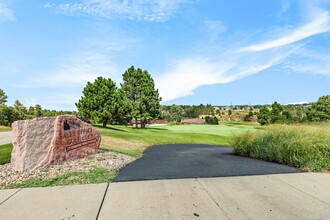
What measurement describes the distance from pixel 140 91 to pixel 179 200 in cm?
4020

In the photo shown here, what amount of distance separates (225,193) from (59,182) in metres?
3.99

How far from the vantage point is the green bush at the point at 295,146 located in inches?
312

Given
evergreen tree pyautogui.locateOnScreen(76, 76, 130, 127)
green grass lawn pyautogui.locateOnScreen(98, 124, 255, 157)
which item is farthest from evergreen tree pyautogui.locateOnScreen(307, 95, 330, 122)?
evergreen tree pyautogui.locateOnScreen(76, 76, 130, 127)

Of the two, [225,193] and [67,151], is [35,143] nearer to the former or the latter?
[67,151]

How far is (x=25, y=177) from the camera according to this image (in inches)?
275

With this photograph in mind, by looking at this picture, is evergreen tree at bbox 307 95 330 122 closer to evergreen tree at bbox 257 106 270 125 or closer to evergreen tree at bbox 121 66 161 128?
evergreen tree at bbox 257 106 270 125

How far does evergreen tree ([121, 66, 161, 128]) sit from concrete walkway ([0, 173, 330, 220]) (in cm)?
3779

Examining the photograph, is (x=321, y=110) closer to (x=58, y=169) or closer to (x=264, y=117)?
(x=264, y=117)

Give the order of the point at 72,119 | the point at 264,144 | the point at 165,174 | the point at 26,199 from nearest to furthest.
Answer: the point at 26,199 < the point at 165,174 < the point at 72,119 < the point at 264,144

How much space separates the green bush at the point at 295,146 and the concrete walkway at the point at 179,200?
5.39 feet

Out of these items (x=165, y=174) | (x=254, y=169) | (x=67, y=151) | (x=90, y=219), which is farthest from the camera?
(x=67, y=151)

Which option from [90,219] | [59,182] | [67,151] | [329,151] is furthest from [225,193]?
[67,151]

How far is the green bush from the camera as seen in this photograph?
7930 mm

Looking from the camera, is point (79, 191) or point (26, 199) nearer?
point (26, 199)
